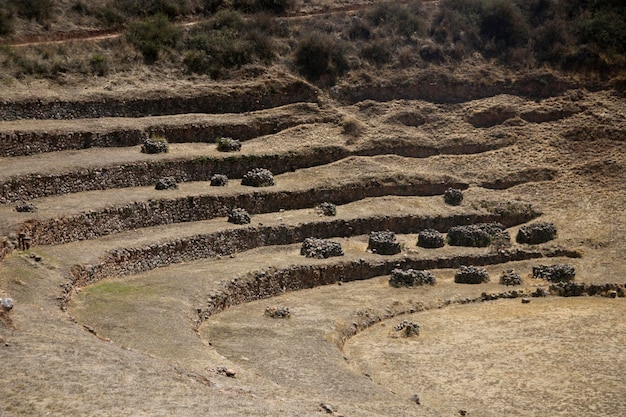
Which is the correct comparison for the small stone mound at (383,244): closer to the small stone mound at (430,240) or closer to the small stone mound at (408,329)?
the small stone mound at (430,240)

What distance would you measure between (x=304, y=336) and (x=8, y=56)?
85.7 feet

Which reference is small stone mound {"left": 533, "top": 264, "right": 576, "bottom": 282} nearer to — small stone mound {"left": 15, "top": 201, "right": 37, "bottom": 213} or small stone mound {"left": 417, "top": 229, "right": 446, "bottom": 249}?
small stone mound {"left": 417, "top": 229, "right": 446, "bottom": 249}

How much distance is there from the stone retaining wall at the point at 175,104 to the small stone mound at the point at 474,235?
44.7 ft

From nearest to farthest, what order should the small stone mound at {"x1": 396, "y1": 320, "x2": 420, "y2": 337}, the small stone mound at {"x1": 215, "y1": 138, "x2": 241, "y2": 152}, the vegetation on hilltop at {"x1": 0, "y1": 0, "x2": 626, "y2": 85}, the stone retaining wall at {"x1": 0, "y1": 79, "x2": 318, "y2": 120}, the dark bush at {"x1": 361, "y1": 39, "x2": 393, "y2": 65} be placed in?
the small stone mound at {"x1": 396, "y1": 320, "x2": 420, "y2": 337} < the stone retaining wall at {"x1": 0, "y1": 79, "x2": 318, "y2": 120} < the small stone mound at {"x1": 215, "y1": 138, "x2": 241, "y2": 152} < the vegetation on hilltop at {"x1": 0, "y1": 0, "x2": 626, "y2": 85} < the dark bush at {"x1": 361, "y1": 39, "x2": 393, "y2": 65}

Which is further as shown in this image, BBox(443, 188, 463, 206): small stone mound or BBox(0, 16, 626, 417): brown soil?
BBox(443, 188, 463, 206): small stone mound

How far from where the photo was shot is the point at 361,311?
33.6 m

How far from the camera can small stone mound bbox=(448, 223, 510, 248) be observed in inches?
1667

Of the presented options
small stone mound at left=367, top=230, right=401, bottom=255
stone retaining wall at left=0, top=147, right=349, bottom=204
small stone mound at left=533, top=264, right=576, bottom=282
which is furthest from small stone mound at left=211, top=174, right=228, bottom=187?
small stone mound at left=533, top=264, right=576, bottom=282

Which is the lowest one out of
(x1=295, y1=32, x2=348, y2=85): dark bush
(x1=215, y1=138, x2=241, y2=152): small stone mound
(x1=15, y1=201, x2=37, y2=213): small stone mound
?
(x1=215, y1=138, x2=241, y2=152): small stone mound

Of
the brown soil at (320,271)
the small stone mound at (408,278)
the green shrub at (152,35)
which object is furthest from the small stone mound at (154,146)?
the small stone mound at (408,278)

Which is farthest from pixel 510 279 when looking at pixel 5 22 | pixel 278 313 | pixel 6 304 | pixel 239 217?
pixel 5 22

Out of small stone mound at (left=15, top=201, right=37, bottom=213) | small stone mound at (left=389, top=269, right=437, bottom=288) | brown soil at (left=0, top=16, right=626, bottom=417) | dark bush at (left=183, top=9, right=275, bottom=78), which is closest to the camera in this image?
brown soil at (left=0, top=16, right=626, bottom=417)

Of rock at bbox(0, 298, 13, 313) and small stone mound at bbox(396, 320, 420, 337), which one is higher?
rock at bbox(0, 298, 13, 313)

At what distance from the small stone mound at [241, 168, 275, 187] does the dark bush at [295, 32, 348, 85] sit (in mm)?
12253
